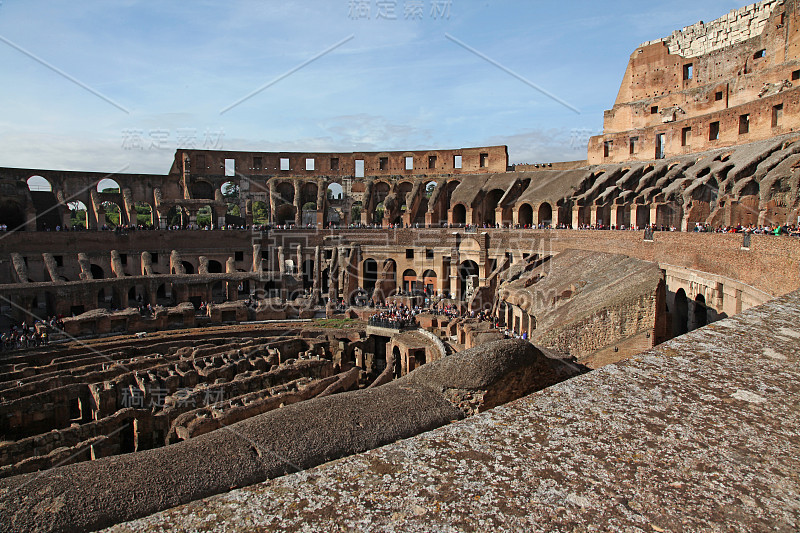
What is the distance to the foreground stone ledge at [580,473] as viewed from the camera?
3055 millimetres

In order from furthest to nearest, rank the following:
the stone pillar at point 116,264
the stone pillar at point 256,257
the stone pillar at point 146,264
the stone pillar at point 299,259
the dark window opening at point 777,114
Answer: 1. the stone pillar at point 256,257
2. the stone pillar at point 299,259
3. the stone pillar at point 146,264
4. the stone pillar at point 116,264
5. the dark window opening at point 777,114

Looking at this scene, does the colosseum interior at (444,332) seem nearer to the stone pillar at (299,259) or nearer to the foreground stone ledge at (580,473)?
the foreground stone ledge at (580,473)

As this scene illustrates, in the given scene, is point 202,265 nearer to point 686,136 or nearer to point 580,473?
point 686,136

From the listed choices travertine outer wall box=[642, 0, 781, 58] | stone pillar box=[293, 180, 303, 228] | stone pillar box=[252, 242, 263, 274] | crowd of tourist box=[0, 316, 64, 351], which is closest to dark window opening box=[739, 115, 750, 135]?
travertine outer wall box=[642, 0, 781, 58]

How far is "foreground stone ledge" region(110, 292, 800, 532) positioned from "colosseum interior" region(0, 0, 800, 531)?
0.07 ft

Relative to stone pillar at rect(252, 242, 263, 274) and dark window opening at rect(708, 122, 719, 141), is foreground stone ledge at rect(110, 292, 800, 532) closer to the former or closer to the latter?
dark window opening at rect(708, 122, 719, 141)

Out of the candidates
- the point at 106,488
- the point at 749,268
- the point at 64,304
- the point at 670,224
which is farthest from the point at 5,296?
the point at 670,224

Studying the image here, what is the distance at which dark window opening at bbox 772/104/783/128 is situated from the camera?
965 inches

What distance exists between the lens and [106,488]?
4.27 metres

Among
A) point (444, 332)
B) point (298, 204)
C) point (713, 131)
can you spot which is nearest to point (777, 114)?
point (713, 131)

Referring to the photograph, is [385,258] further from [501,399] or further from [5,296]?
[501,399]

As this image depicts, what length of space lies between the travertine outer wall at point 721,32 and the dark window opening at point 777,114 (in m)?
10.7

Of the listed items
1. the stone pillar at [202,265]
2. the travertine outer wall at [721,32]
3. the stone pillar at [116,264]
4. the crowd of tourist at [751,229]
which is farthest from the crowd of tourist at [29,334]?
the travertine outer wall at [721,32]

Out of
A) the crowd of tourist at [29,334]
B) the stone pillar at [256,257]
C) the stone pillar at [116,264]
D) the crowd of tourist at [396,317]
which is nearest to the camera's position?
the crowd of tourist at [29,334]
